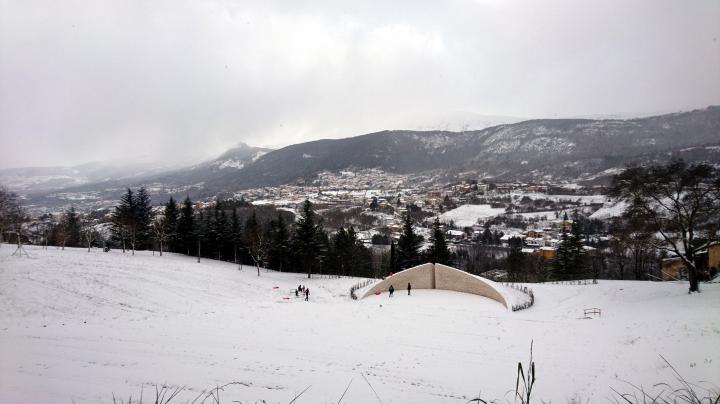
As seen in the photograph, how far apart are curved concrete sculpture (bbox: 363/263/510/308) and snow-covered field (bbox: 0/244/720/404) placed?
13.4 ft

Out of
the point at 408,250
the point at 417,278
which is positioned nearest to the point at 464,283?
the point at 417,278

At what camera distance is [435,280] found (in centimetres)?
2850

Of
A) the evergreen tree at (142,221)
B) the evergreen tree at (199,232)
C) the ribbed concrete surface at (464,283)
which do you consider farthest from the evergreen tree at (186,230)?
the ribbed concrete surface at (464,283)

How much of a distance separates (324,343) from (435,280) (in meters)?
18.3

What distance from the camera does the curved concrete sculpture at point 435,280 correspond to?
25.8 metres

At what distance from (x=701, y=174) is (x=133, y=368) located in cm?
2287

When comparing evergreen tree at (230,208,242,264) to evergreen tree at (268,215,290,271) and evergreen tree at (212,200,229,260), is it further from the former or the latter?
evergreen tree at (268,215,290,271)

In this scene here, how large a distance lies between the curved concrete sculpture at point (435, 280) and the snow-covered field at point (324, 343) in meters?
4.09

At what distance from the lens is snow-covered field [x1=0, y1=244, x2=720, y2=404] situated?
7.55 meters

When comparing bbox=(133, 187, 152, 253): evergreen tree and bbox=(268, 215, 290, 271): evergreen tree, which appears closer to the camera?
bbox=(268, 215, 290, 271): evergreen tree

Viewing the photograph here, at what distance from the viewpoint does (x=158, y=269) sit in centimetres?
2603

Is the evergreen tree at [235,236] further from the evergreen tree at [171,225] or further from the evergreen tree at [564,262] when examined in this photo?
the evergreen tree at [564,262]

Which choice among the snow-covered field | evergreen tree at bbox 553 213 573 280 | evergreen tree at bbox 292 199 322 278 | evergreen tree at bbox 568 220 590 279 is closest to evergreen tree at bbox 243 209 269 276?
evergreen tree at bbox 292 199 322 278

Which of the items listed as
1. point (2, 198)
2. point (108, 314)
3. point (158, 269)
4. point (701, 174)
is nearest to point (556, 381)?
point (701, 174)
